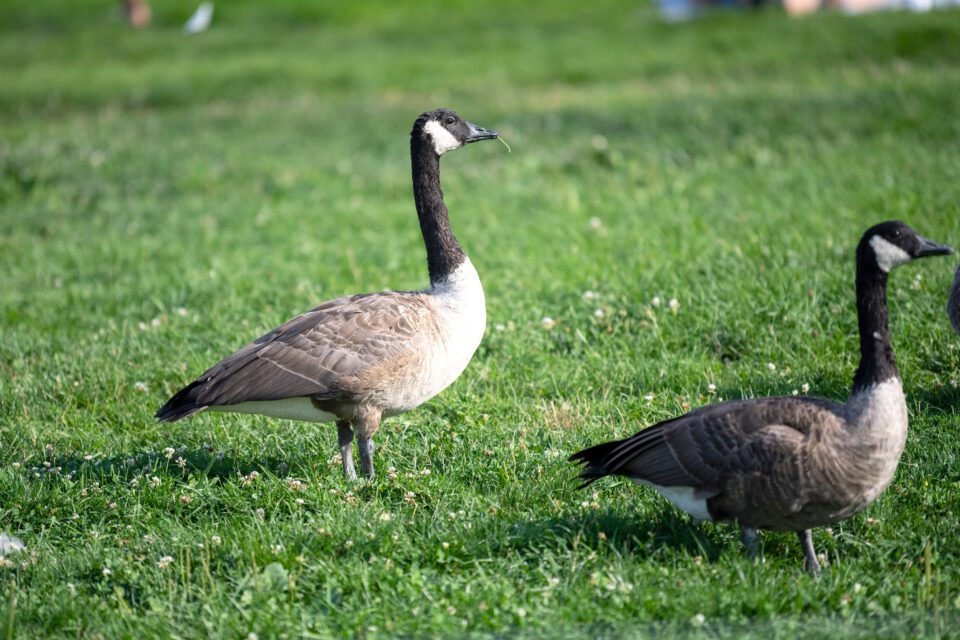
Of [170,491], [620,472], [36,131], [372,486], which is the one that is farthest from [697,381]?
[36,131]

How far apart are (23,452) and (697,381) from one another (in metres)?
4.20

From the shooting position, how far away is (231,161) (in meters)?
13.6

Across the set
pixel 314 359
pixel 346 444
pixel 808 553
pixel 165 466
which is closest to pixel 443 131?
pixel 314 359

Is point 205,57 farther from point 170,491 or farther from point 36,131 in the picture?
point 170,491

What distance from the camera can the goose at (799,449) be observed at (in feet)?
14.2

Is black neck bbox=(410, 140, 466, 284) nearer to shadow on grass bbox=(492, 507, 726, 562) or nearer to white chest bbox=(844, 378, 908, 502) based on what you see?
shadow on grass bbox=(492, 507, 726, 562)

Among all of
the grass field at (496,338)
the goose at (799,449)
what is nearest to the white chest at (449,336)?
the grass field at (496,338)

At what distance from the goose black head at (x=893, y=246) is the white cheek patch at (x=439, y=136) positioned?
254cm

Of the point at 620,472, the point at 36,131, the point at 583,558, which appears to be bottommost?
the point at 583,558

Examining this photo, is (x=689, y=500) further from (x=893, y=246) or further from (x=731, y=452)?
(x=893, y=246)

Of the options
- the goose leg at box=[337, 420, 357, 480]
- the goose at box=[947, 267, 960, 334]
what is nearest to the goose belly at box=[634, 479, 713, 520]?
the goose leg at box=[337, 420, 357, 480]

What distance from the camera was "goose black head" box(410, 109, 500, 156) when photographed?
19.8 feet

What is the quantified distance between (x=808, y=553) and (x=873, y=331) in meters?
1.05

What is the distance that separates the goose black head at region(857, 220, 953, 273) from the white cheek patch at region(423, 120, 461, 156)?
8.35 ft
